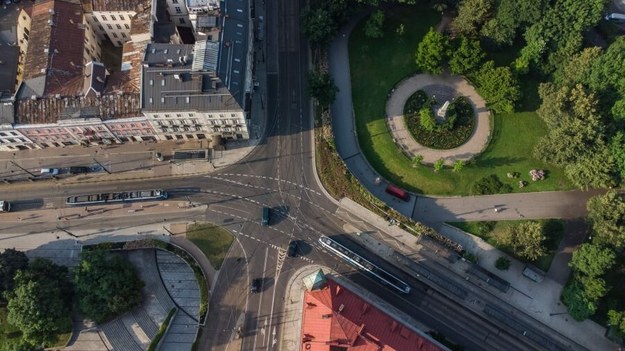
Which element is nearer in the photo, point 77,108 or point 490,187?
point 77,108

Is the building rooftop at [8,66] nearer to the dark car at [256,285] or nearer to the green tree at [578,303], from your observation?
the dark car at [256,285]

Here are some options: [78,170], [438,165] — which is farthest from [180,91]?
[438,165]

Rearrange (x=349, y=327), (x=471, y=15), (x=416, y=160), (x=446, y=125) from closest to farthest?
(x=349, y=327) → (x=416, y=160) → (x=471, y=15) → (x=446, y=125)

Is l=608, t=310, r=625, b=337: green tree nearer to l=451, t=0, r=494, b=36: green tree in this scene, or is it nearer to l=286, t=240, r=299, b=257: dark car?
l=286, t=240, r=299, b=257: dark car

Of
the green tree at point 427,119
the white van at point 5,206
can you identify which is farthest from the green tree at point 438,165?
the white van at point 5,206

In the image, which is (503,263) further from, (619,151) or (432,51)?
(432,51)

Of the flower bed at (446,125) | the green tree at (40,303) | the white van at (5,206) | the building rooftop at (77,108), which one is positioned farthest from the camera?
the flower bed at (446,125)

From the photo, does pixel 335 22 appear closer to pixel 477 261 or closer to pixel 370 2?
pixel 370 2
